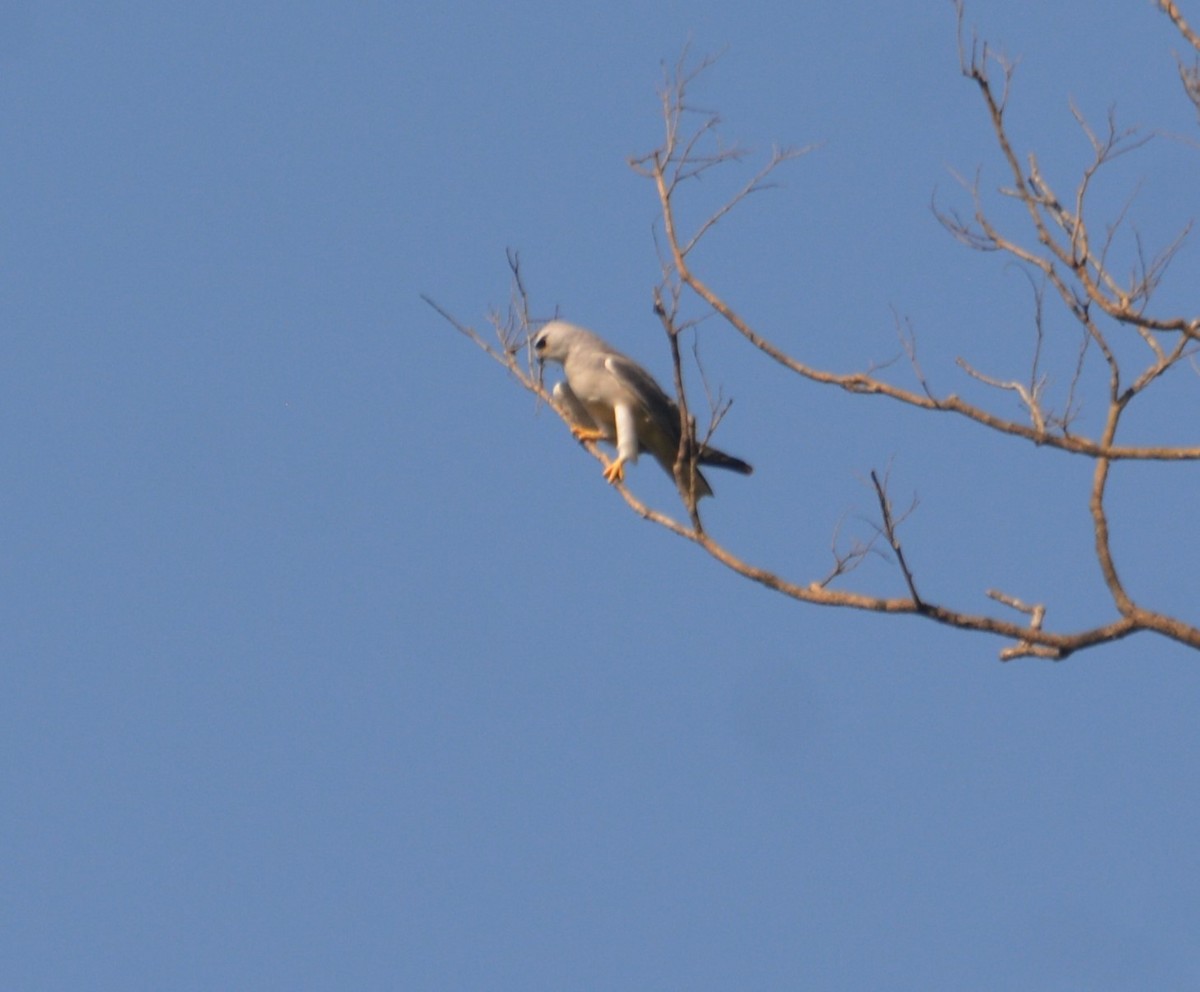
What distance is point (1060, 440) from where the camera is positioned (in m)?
6.09

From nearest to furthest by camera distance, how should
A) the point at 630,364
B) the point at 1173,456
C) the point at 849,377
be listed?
the point at 1173,456 < the point at 849,377 < the point at 630,364

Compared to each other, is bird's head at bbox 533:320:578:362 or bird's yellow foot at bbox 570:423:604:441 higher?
bird's head at bbox 533:320:578:362

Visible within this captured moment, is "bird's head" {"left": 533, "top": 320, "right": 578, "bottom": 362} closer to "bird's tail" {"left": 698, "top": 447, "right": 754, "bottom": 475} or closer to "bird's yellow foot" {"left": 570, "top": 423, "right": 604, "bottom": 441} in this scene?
"bird's yellow foot" {"left": 570, "top": 423, "right": 604, "bottom": 441}

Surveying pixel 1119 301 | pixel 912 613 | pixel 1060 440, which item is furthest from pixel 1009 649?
pixel 1119 301

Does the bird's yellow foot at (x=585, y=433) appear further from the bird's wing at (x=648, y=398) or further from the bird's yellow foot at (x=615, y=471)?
the bird's yellow foot at (x=615, y=471)

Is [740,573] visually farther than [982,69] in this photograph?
Yes

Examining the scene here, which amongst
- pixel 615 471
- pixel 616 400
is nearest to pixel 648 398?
pixel 616 400

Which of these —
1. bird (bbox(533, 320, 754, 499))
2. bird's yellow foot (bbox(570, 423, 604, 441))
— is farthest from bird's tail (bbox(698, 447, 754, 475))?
bird's yellow foot (bbox(570, 423, 604, 441))

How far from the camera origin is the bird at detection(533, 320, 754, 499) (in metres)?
9.37

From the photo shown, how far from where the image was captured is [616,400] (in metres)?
9.42

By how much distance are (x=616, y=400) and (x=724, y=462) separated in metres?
0.74

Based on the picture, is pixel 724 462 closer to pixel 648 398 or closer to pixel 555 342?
pixel 648 398

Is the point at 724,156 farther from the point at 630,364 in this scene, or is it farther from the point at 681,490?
the point at 630,364

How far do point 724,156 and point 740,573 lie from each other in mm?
1726
